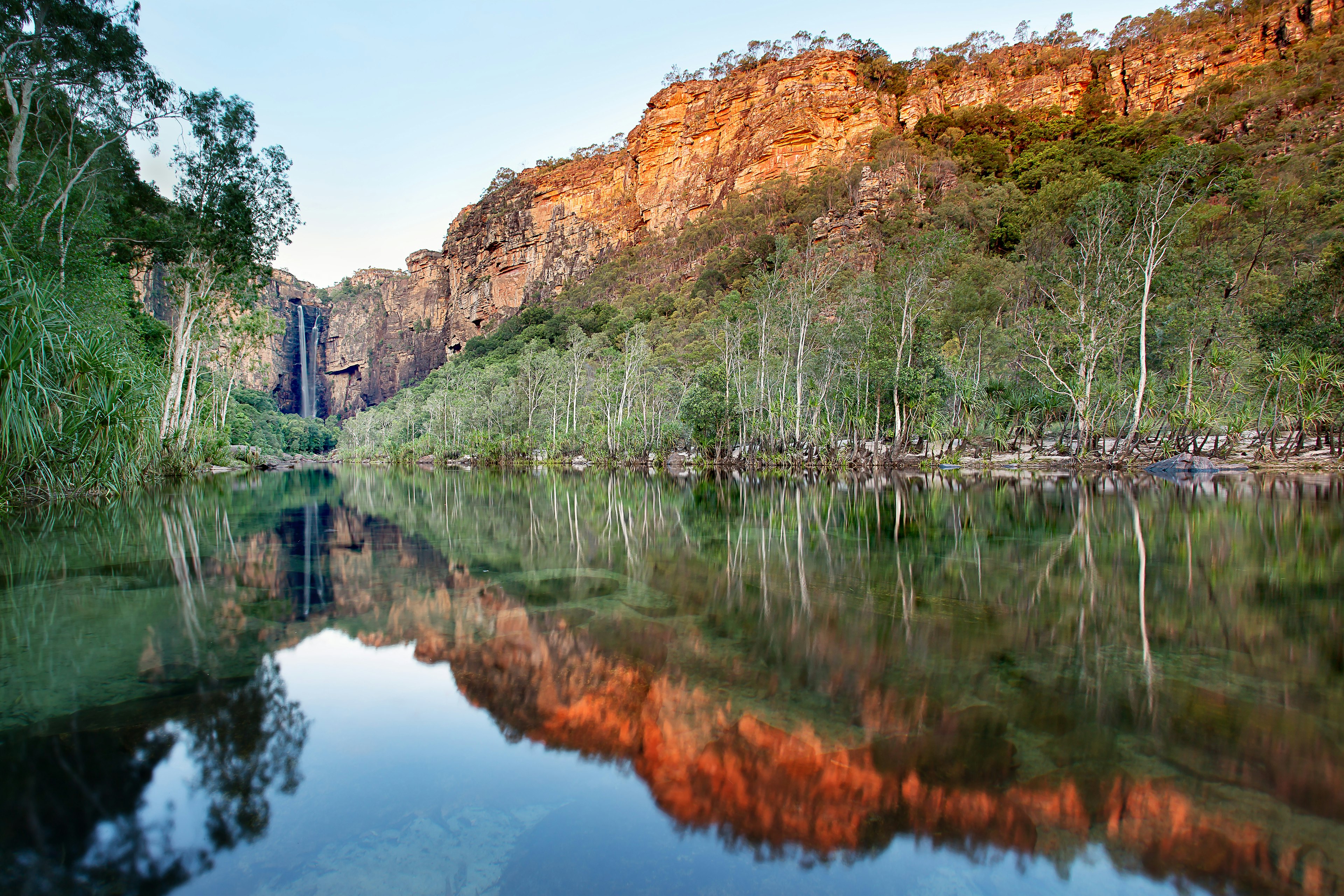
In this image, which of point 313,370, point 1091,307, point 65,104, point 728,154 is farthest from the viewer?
point 313,370

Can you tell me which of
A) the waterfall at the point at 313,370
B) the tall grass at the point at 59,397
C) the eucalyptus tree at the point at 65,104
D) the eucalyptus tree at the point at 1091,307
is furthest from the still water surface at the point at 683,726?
the waterfall at the point at 313,370

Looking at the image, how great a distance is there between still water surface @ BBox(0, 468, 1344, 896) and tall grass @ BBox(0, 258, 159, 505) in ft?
13.9

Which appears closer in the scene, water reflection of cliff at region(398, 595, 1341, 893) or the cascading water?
water reflection of cliff at region(398, 595, 1341, 893)

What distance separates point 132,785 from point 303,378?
5602 inches

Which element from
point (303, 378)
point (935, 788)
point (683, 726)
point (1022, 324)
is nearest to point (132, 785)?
point (683, 726)

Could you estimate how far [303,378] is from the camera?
124 meters

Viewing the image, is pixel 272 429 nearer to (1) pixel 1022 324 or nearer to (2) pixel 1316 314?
(1) pixel 1022 324

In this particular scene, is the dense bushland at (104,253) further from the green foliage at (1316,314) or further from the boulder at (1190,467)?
the green foliage at (1316,314)

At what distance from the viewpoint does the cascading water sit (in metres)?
123

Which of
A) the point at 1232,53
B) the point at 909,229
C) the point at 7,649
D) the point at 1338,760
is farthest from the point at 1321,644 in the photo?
Answer: the point at 1232,53

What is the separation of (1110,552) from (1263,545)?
2.01 m

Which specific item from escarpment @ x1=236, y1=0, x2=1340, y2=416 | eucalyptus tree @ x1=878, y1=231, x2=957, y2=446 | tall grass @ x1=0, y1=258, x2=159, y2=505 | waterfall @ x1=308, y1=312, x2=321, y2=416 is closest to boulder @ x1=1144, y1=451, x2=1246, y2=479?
eucalyptus tree @ x1=878, y1=231, x2=957, y2=446

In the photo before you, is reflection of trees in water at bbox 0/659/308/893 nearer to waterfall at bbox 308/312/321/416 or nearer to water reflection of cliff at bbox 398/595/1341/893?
water reflection of cliff at bbox 398/595/1341/893

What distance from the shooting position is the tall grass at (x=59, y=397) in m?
9.73
